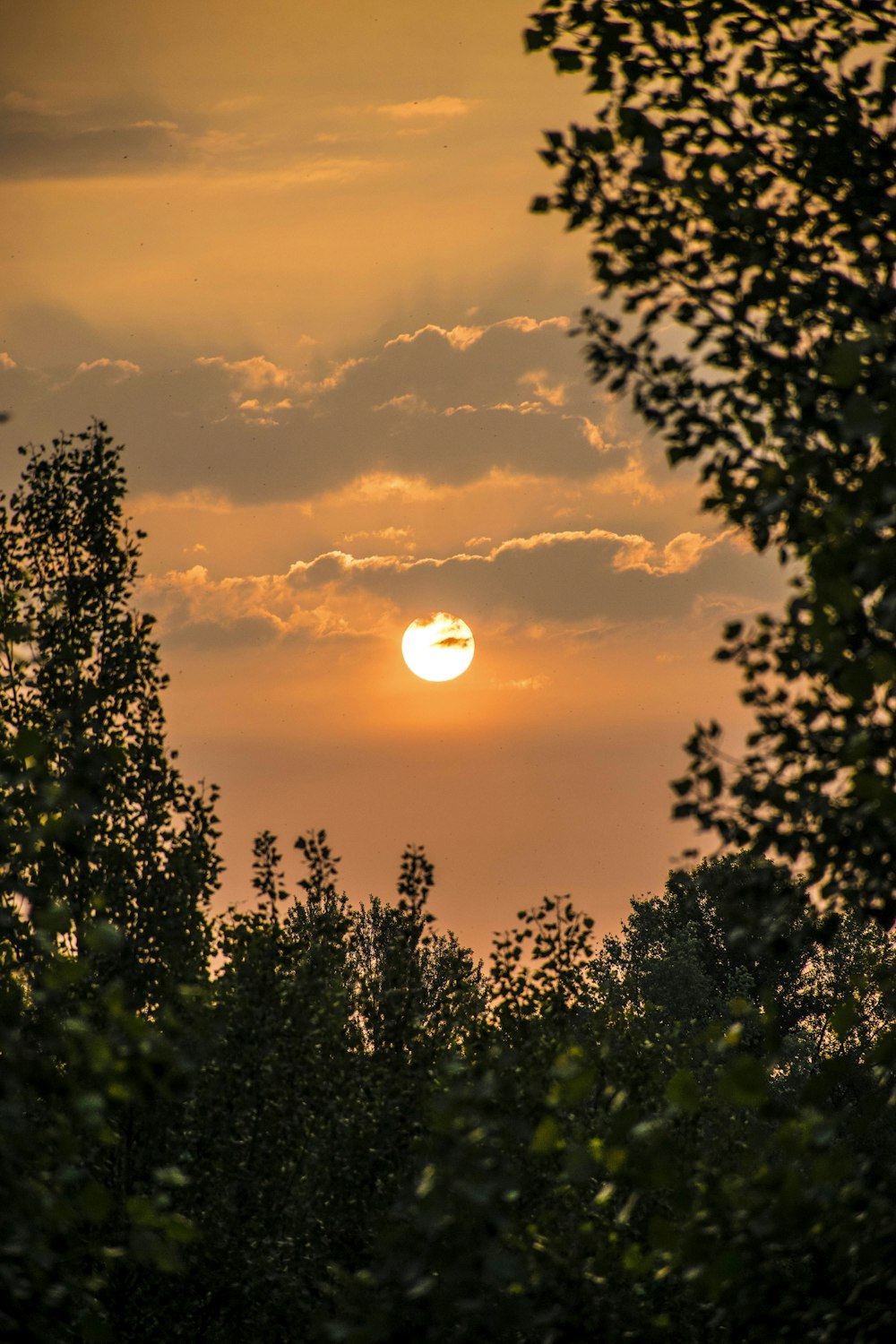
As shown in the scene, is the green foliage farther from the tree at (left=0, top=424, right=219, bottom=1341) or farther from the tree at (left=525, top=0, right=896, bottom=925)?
the tree at (left=525, top=0, right=896, bottom=925)

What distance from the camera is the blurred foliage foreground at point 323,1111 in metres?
6.27

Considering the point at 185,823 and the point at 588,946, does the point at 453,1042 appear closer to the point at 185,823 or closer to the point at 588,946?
the point at 588,946

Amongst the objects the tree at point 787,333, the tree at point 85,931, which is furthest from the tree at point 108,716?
the tree at point 787,333

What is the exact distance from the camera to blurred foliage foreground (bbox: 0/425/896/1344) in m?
6.27

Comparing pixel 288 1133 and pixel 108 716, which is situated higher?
pixel 108 716

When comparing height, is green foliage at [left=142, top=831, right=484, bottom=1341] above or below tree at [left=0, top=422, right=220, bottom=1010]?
below

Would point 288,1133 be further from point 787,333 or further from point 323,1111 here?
point 787,333

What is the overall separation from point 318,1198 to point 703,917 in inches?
1974

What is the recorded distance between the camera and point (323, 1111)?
1505 centimetres

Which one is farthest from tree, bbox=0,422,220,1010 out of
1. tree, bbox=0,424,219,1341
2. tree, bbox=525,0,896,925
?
tree, bbox=525,0,896,925

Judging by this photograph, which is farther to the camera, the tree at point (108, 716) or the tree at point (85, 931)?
the tree at point (108, 716)

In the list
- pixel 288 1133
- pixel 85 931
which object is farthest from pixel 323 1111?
Answer: pixel 85 931

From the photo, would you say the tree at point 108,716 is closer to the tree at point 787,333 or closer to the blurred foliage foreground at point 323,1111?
the blurred foliage foreground at point 323,1111

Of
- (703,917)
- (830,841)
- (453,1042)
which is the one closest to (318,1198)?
(453,1042)
